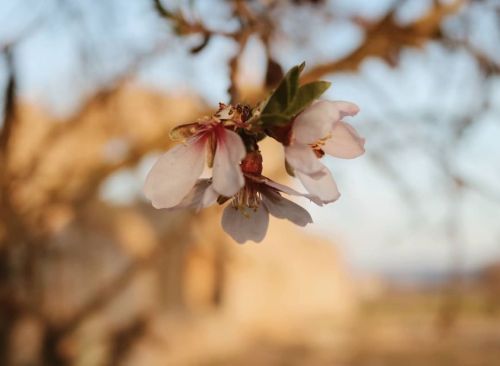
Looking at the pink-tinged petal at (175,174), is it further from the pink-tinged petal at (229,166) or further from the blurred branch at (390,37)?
the blurred branch at (390,37)

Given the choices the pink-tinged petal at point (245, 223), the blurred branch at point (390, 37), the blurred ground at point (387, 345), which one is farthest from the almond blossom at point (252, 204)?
the blurred ground at point (387, 345)

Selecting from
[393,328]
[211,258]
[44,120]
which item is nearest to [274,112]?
[44,120]

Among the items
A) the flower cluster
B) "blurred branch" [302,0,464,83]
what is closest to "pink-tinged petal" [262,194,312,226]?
the flower cluster

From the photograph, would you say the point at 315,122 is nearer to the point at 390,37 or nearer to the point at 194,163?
the point at 194,163

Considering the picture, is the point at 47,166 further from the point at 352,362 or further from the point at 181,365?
the point at 352,362

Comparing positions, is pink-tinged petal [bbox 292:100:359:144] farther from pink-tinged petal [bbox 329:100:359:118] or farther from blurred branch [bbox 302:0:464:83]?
Answer: blurred branch [bbox 302:0:464:83]
